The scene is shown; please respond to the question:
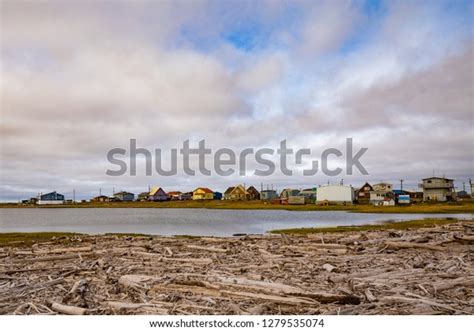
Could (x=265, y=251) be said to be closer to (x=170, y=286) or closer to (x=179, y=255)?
(x=179, y=255)

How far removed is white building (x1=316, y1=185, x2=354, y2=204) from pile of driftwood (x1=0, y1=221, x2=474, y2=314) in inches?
2769

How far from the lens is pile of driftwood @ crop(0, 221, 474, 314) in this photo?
614cm

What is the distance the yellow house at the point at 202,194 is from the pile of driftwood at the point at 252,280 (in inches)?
3971

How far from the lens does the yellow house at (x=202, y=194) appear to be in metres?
113

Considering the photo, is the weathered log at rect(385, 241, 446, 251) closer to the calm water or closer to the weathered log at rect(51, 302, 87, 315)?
the weathered log at rect(51, 302, 87, 315)

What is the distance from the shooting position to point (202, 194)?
11319 centimetres

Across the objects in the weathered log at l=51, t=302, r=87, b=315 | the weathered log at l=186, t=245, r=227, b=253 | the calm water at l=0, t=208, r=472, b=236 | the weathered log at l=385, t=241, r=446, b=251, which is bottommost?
the calm water at l=0, t=208, r=472, b=236

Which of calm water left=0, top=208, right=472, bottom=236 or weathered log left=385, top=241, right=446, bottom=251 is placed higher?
weathered log left=385, top=241, right=446, bottom=251

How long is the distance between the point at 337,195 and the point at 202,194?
44.9 meters

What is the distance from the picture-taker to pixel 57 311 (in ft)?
20.2

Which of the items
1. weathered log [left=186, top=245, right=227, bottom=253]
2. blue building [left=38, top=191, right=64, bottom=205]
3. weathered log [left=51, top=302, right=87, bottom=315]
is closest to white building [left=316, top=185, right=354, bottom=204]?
weathered log [left=186, top=245, right=227, bottom=253]

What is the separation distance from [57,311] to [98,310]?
2.04 ft

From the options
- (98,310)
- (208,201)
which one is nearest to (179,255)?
(98,310)

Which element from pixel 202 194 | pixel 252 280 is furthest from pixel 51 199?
pixel 252 280
